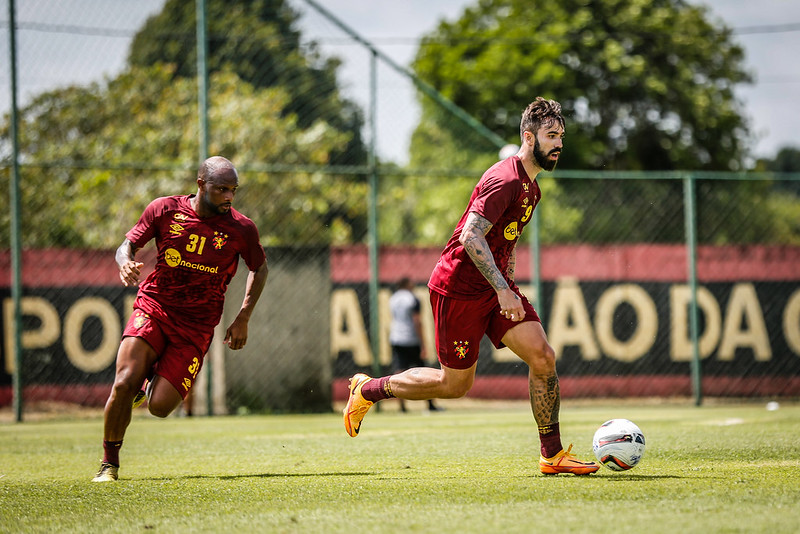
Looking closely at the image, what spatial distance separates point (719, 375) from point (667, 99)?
2371 cm

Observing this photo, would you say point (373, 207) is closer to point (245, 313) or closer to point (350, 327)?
point (350, 327)

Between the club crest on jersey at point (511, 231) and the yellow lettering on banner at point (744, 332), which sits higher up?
the club crest on jersey at point (511, 231)

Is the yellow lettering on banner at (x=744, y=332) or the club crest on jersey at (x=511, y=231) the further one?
the yellow lettering on banner at (x=744, y=332)

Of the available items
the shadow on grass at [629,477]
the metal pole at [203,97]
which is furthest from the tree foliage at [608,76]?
the shadow on grass at [629,477]

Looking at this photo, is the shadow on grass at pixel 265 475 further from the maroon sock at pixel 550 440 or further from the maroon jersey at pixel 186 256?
the maroon sock at pixel 550 440

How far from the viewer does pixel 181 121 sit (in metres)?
20.7

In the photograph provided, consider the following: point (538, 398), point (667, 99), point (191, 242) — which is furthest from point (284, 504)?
point (667, 99)

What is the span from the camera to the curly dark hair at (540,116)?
6.66 m

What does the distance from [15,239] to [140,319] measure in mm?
7896

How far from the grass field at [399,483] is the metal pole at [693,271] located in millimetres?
4713

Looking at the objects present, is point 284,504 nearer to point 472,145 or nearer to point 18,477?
point 18,477

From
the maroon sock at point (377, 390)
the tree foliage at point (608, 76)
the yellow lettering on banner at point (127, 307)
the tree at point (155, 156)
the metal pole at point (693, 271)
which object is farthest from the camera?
the tree foliage at point (608, 76)

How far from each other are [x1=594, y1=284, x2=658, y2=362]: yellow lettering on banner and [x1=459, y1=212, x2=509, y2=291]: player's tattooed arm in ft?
35.5

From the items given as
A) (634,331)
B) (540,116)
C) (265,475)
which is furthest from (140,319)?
(634,331)
